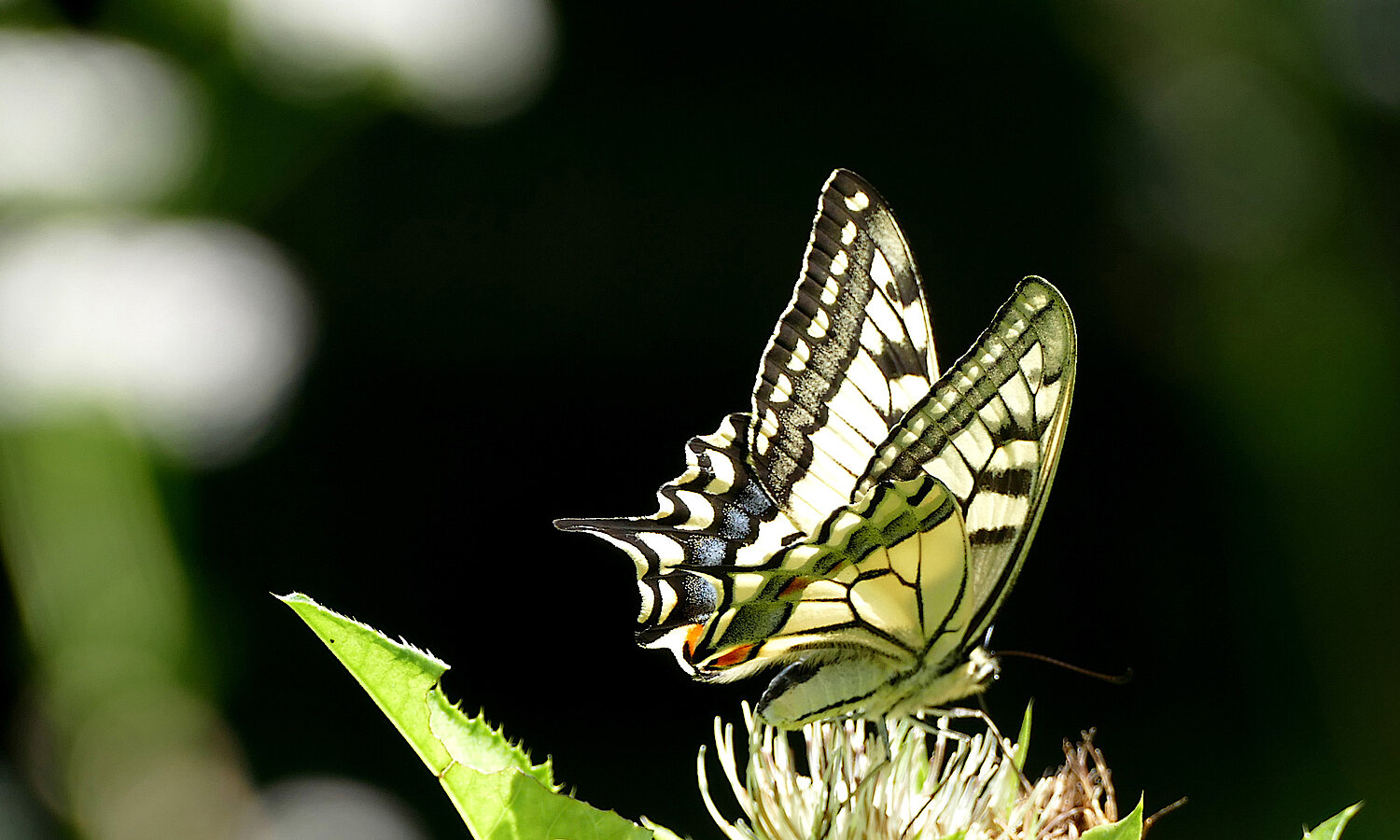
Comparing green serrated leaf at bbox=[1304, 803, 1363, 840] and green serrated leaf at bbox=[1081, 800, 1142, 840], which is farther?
green serrated leaf at bbox=[1304, 803, 1363, 840]

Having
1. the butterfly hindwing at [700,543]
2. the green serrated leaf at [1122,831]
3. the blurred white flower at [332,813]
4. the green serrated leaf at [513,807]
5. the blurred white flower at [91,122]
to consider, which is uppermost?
the green serrated leaf at [1122,831]

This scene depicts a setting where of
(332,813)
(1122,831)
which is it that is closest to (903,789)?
(1122,831)

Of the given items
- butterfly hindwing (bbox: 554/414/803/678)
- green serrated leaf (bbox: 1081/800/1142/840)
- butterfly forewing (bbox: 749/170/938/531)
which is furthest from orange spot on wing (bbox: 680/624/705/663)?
green serrated leaf (bbox: 1081/800/1142/840)

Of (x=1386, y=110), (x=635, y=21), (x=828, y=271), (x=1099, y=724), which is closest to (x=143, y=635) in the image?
(x=828, y=271)

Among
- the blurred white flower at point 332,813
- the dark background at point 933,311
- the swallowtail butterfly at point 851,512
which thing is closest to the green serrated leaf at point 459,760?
the swallowtail butterfly at point 851,512

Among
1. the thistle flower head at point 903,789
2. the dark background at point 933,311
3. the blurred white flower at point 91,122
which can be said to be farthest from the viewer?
the dark background at point 933,311

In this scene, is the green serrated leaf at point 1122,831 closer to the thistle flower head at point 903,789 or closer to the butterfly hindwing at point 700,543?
the thistle flower head at point 903,789

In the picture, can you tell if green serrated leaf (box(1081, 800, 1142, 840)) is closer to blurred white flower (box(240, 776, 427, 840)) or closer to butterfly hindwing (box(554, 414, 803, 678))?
Answer: butterfly hindwing (box(554, 414, 803, 678))
